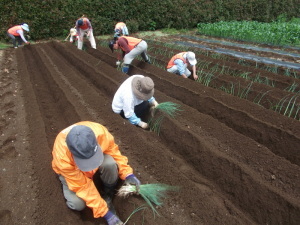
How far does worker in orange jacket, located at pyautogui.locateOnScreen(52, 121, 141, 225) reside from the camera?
1655 mm

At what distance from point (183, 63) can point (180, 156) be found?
7.76ft

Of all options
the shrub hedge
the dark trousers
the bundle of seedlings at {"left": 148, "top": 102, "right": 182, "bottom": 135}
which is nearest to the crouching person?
the bundle of seedlings at {"left": 148, "top": 102, "right": 182, "bottom": 135}

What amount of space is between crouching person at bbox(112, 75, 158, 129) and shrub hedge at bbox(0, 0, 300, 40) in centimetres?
968

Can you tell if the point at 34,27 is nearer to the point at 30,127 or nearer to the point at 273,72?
the point at 30,127

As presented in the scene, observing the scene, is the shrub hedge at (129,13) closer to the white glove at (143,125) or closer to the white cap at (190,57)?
the white cap at (190,57)

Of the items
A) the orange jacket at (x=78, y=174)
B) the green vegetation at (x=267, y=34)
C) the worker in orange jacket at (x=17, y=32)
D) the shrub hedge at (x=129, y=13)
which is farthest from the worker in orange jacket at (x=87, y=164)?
the shrub hedge at (x=129, y=13)

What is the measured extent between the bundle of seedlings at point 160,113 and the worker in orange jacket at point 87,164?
1176 millimetres

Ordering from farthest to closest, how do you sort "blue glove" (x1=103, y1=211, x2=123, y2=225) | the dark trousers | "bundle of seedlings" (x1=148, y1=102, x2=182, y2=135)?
the dark trousers, "bundle of seedlings" (x1=148, y1=102, x2=182, y2=135), "blue glove" (x1=103, y1=211, x2=123, y2=225)

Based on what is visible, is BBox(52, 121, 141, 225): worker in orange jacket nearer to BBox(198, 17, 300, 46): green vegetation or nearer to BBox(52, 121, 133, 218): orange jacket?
BBox(52, 121, 133, 218): orange jacket

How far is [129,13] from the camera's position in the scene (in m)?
12.8

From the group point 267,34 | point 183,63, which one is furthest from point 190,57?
point 267,34

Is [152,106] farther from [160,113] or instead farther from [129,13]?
[129,13]

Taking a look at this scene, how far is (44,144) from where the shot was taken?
9.80 feet

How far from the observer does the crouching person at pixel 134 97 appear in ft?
9.18
